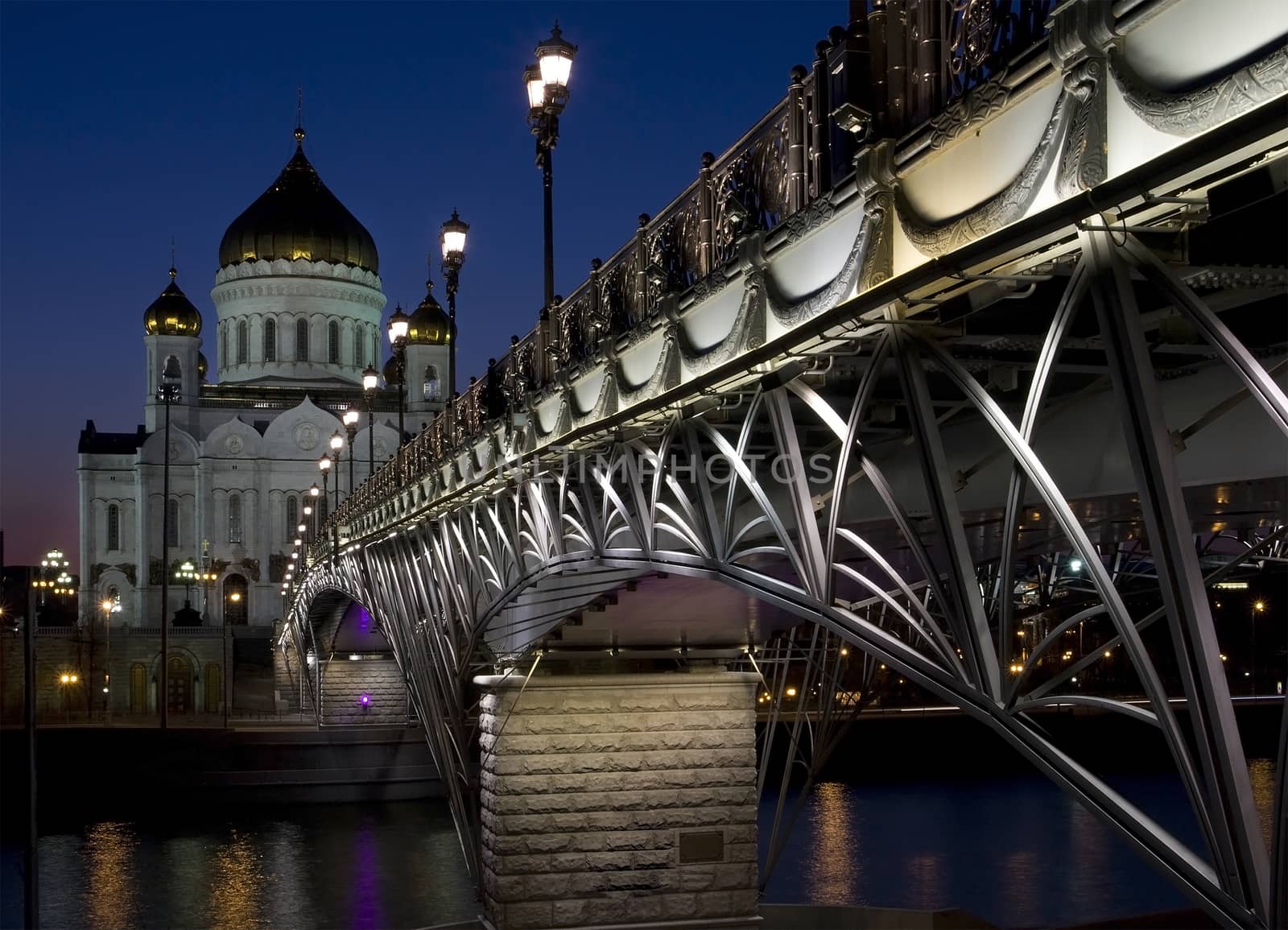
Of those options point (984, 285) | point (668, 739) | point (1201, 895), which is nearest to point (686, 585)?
point (668, 739)

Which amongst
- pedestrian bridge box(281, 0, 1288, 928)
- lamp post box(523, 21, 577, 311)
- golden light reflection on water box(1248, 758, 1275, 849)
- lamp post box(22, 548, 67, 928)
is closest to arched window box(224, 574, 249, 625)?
golden light reflection on water box(1248, 758, 1275, 849)

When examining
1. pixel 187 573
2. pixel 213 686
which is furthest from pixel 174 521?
pixel 213 686

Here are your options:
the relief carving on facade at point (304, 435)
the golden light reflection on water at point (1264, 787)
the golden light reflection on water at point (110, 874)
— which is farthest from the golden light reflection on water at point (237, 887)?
the relief carving on facade at point (304, 435)

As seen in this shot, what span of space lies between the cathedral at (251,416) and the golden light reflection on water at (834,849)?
172 ft

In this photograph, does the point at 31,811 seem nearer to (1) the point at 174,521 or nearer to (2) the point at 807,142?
(2) the point at 807,142

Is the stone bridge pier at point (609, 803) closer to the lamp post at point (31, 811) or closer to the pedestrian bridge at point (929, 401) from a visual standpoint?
the pedestrian bridge at point (929, 401)

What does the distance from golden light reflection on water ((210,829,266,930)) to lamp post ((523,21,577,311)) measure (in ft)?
54.8

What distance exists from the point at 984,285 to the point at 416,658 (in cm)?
1974

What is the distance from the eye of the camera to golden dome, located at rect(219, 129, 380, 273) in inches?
3863

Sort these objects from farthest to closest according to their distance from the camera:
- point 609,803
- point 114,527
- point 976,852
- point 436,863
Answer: point 114,527
point 976,852
point 436,863
point 609,803

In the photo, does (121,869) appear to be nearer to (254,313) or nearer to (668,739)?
(668,739)

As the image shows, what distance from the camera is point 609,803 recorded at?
2014 centimetres

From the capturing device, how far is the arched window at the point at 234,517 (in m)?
94.8

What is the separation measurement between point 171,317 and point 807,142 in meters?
95.2
